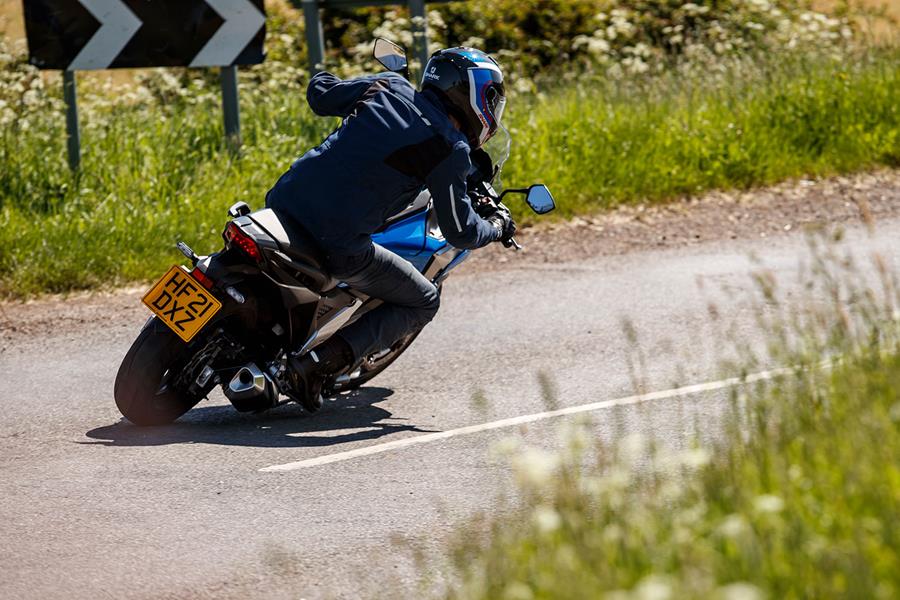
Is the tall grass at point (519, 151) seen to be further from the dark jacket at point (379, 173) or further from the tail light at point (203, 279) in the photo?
the dark jacket at point (379, 173)

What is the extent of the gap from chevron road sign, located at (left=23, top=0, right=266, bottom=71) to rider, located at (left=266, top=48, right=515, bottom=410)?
465cm

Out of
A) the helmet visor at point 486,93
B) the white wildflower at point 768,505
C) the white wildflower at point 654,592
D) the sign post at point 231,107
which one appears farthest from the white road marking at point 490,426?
the sign post at point 231,107

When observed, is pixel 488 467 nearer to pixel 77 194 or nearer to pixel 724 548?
pixel 724 548

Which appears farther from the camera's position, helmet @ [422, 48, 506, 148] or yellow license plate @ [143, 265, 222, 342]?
helmet @ [422, 48, 506, 148]

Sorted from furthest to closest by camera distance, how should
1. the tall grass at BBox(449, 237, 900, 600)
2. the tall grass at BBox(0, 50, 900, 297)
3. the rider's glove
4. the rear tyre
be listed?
the tall grass at BBox(0, 50, 900, 297) < the rider's glove < the rear tyre < the tall grass at BBox(449, 237, 900, 600)

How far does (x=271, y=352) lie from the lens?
266 inches

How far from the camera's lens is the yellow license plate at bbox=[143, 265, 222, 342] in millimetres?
6215

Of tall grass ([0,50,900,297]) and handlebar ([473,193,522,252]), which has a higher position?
handlebar ([473,193,522,252])

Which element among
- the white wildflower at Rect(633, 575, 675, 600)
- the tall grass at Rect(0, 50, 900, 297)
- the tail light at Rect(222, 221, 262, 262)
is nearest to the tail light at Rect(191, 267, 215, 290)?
the tail light at Rect(222, 221, 262, 262)

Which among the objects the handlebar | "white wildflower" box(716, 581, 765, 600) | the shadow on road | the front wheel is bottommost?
the front wheel

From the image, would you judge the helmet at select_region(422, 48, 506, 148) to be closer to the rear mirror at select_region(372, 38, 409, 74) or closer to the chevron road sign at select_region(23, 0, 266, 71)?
the rear mirror at select_region(372, 38, 409, 74)

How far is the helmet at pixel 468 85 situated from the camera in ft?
21.2

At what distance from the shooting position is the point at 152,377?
21.5 ft

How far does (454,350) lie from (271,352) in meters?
1.68
